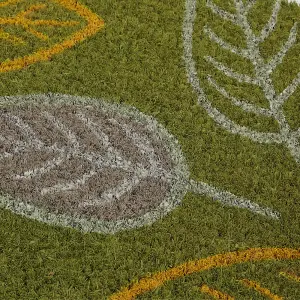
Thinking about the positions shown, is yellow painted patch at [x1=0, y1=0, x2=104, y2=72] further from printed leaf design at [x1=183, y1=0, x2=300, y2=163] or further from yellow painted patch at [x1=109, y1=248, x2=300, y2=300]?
yellow painted patch at [x1=109, y1=248, x2=300, y2=300]

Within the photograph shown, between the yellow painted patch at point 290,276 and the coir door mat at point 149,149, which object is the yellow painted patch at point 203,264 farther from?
the yellow painted patch at point 290,276

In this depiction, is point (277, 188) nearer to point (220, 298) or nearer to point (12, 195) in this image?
point (220, 298)

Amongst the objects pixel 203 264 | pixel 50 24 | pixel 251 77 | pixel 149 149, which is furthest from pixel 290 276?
pixel 50 24

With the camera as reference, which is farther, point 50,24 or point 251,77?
point 50,24

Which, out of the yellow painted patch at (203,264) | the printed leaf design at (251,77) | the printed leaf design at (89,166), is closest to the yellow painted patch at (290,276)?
the yellow painted patch at (203,264)


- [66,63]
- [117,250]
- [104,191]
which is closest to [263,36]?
[66,63]

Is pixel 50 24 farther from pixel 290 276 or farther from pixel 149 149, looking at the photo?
pixel 290 276

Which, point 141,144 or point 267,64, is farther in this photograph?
point 267,64
